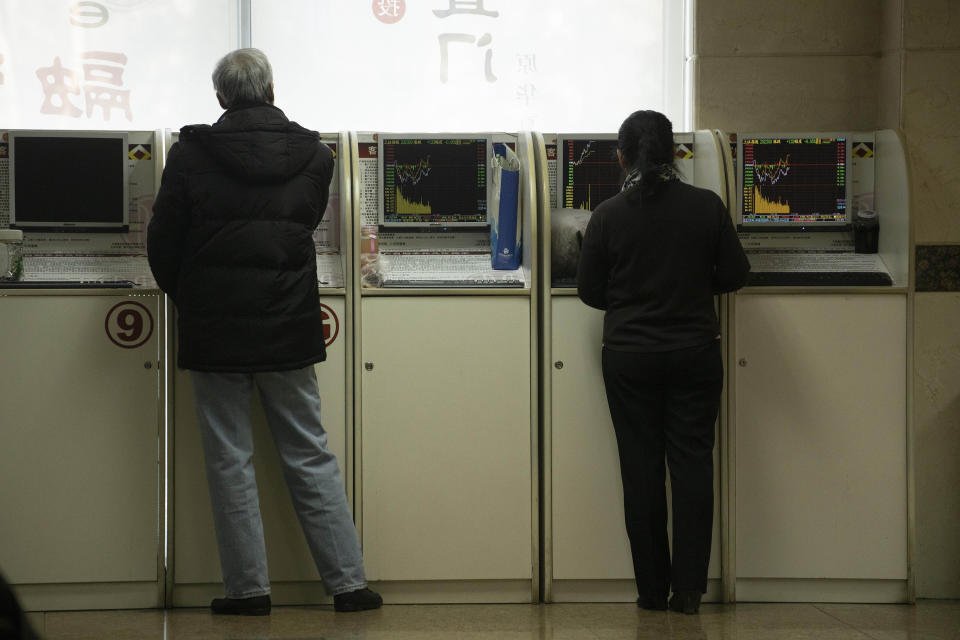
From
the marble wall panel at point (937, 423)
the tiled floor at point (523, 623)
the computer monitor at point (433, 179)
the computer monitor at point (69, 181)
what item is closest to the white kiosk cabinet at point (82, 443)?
the tiled floor at point (523, 623)

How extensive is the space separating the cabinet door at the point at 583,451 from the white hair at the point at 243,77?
1.12m

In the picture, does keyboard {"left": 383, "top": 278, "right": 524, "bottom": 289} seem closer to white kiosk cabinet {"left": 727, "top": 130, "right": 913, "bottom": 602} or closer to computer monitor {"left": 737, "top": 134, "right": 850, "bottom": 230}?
white kiosk cabinet {"left": 727, "top": 130, "right": 913, "bottom": 602}

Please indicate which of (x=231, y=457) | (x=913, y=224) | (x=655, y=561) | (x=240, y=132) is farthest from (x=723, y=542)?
(x=240, y=132)

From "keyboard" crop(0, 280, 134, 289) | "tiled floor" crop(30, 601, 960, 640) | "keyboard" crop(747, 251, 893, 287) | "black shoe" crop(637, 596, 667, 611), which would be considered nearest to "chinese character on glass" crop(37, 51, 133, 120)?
"keyboard" crop(0, 280, 134, 289)

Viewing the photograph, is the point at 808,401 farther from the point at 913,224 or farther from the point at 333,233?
the point at 333,233

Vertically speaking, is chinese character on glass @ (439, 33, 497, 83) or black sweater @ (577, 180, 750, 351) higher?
chinese character on glass @ (439, 33, 497, 83)

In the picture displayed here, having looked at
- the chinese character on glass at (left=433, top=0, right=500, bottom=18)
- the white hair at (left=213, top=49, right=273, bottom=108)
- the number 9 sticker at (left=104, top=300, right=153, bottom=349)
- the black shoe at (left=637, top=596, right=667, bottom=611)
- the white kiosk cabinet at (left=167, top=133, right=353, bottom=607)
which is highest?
the chinese character on glass at (left=433, top=0, right=500, bottom=18)

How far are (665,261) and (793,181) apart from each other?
32.8 inches

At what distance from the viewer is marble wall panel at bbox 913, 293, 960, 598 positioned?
346 cm

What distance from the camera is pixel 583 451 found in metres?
3.19

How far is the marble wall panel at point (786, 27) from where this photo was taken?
3.71m

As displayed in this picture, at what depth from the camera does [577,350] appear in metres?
3.19

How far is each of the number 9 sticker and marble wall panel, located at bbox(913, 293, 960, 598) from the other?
8.52 ft

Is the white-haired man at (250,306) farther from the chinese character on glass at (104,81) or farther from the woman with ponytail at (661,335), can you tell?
the chinese character on glass at (104,81)
